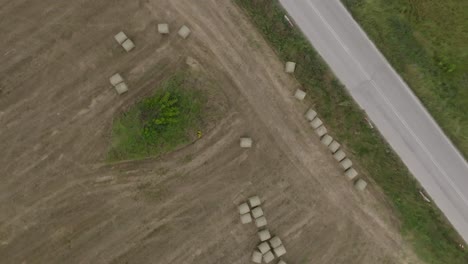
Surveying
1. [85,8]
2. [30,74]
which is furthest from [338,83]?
[30,74]

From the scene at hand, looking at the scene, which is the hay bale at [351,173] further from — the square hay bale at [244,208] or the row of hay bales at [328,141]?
the square hay bale at [244,208]

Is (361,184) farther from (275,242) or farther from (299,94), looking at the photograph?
(299,94)

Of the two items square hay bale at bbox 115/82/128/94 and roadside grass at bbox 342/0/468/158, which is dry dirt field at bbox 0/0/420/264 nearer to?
square hay bale at bbox 115/82/128/94

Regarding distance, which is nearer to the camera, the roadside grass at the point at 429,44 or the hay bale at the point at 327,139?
the hay bale at the point at 327,139

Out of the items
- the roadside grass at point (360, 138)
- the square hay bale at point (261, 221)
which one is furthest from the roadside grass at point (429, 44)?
the square hay bale at point (261, 221)

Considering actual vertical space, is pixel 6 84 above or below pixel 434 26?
above

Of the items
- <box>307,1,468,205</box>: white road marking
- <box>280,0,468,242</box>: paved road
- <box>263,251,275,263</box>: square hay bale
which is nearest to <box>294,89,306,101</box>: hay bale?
<box>280,0,468,242</box>: paved road

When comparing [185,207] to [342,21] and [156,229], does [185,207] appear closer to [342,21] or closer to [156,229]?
[156,229]
